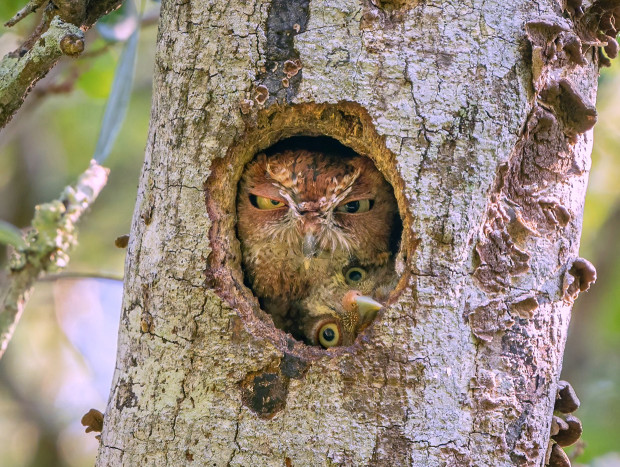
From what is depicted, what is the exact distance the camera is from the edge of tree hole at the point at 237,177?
8.05 feet

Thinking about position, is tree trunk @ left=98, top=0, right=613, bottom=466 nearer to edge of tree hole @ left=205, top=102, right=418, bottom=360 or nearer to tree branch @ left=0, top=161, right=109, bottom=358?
edge of tree hole @ left=205, top=102, right=418, bottom=360

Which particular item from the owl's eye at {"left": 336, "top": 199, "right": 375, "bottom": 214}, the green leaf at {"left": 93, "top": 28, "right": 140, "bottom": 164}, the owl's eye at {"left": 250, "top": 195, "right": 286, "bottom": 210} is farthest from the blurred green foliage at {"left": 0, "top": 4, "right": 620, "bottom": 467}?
the owl's eye at {"left": 336, "top": 199, "right": 375, "bottom": 214}

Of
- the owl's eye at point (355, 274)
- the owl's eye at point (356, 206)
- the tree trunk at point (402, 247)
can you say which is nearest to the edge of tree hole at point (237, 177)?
the tree trunk at point (402, 247)

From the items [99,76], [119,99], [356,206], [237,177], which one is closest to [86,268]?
[99,76]

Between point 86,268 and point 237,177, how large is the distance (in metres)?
5.77

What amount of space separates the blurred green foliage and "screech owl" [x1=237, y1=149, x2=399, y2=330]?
6.38ft

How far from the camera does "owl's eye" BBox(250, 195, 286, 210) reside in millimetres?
3553

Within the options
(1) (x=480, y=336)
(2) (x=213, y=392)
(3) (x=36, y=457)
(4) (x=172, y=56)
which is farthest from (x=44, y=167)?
Answer: (1) (x=480, y=336)

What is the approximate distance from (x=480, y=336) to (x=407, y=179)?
60 centimetres

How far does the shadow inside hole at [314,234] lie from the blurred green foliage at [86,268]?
1941 millimetres

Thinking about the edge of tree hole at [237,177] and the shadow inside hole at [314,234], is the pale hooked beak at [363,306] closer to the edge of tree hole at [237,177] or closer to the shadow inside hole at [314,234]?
the edge of tree hole at [237,177]

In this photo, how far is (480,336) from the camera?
2387 mm

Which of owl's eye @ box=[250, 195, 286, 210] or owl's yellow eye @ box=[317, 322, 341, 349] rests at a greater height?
owl's eye @ box=[250, 195, 286, 210]

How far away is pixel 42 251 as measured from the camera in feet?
9.10
